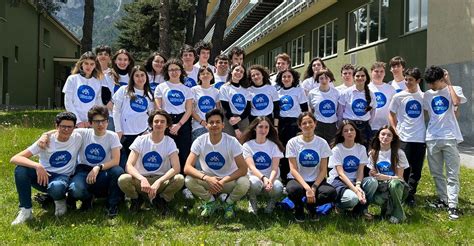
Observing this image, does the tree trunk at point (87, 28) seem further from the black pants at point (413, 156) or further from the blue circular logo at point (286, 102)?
the black pants at point (413, 156)

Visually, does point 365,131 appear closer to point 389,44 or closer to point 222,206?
point 222,206

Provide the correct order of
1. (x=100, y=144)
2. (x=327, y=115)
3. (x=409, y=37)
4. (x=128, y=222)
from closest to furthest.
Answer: (x=128, y=222) → (x=100, y=144) → (x=327, y=115) → (x=409, y=37)

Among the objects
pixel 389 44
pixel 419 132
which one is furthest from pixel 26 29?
pixel 419 132

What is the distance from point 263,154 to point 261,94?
3.66ft

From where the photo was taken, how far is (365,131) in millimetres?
6699

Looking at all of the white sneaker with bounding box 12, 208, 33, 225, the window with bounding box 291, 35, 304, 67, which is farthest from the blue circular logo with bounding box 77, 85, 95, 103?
the window with bounding box 291, 35, 304, 67

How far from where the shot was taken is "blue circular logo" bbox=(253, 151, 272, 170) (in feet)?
19.3

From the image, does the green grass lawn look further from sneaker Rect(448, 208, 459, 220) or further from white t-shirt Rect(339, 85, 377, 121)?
white t-shirt Rect(339, 85, 377, 121)

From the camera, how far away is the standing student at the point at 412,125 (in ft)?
20.9

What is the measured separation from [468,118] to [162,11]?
32.2 feet

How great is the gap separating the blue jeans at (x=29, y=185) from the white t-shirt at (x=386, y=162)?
3.81m

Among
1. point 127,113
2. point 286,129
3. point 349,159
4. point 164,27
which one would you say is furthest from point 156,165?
point 164,27

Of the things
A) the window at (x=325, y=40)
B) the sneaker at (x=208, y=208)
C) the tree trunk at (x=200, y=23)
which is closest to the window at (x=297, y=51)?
the window at (x=325, y=40)

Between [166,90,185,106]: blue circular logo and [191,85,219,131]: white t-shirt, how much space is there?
0.26 metres
